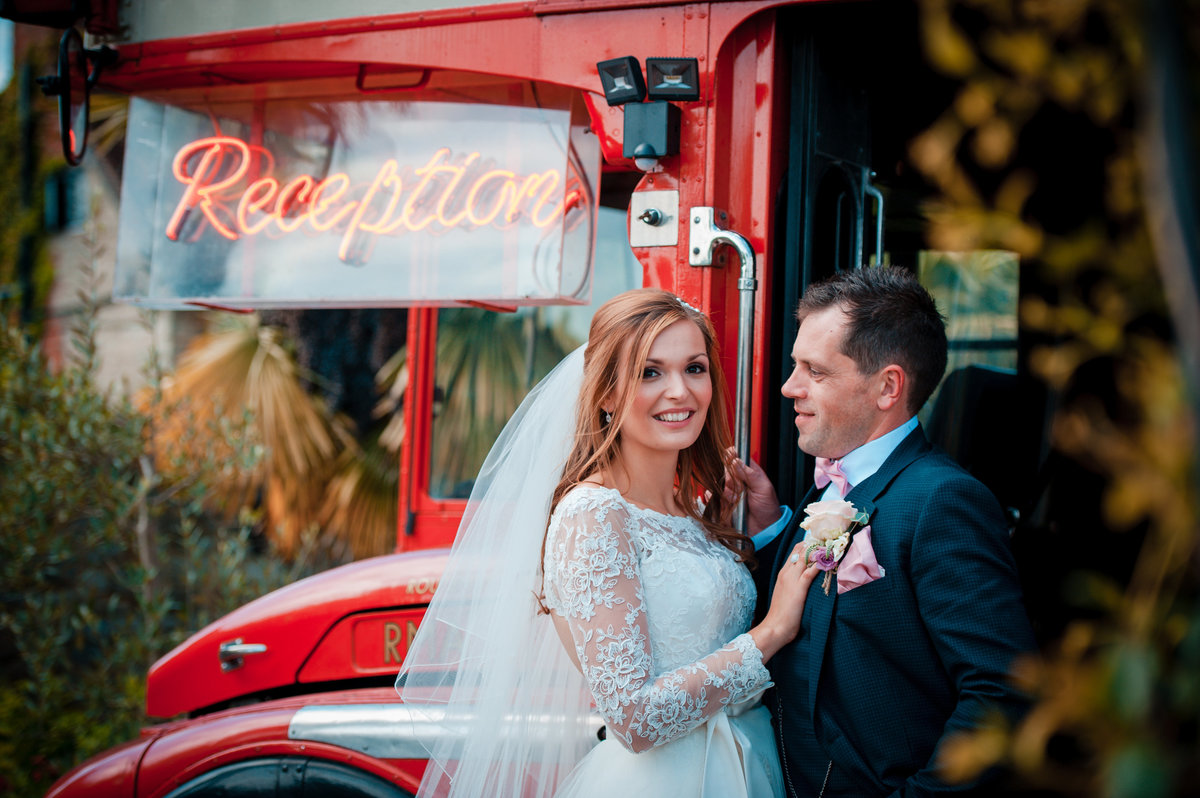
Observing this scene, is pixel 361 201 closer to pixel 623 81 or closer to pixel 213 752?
pixel 623 81

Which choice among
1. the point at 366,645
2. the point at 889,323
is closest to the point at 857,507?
the point at 889,323

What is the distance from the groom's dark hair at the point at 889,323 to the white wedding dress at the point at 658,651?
0.59 m

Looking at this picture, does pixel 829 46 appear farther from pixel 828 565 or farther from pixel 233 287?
pixel 233 287

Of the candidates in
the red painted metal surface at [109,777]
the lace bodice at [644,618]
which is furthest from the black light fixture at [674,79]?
the red painted metal surface at [109,777]

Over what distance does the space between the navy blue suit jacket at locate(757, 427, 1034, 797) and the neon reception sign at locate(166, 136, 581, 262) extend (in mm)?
1332

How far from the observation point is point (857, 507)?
2150 mm

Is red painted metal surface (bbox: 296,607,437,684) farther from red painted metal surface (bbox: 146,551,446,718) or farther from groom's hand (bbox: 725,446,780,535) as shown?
groom's hand (bbox: 725,446,780,535)

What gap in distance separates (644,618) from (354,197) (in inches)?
66.9

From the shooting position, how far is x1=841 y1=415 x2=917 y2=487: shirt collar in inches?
86.5

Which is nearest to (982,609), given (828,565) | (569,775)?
(828,565)

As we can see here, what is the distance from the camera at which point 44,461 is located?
18.1 feet

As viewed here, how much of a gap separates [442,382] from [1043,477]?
2367 mm

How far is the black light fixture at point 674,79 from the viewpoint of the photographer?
246 cm

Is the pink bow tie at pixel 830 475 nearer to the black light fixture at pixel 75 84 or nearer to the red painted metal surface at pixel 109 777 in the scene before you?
the red painted metal surface at pixel 109 777
